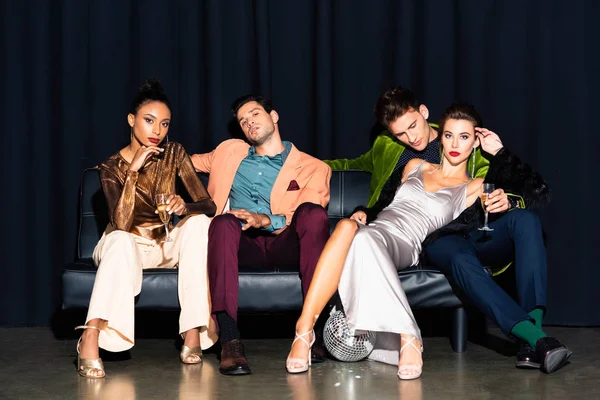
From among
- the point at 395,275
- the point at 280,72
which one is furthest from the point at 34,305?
the point at 395,275

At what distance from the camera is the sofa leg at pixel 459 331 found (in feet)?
12.9

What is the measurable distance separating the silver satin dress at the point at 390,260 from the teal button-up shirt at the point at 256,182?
0.56m

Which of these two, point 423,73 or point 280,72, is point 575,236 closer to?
point 423,73

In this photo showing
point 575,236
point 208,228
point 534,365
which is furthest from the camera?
point 575,236

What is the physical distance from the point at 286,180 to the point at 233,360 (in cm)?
100

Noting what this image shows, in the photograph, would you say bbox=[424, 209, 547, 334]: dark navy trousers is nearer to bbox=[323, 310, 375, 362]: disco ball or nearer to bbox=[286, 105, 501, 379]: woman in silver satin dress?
bbox=[286, 105, 501, 379]: woman in silver satin dress

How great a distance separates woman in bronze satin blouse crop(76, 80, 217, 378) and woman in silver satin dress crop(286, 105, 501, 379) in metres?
0.48

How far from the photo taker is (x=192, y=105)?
470 centimetres

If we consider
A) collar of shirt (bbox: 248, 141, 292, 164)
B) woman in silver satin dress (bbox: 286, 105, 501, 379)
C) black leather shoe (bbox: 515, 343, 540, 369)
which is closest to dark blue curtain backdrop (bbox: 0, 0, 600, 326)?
collar of shirt (bbox: 248, 141, 292, 164)

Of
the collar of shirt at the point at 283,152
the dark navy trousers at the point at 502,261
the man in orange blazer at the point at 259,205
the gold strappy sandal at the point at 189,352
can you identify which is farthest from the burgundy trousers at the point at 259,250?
the dark navy trousers at the point at 502,261

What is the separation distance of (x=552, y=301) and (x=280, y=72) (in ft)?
6.10

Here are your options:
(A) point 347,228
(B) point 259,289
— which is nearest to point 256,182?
(B) point 259,289

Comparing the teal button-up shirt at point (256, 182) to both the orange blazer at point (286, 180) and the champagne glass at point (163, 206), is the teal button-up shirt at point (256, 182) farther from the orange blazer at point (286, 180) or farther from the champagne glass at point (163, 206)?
the champagne glass at point (163, 206)

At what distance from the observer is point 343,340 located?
3621 mm
